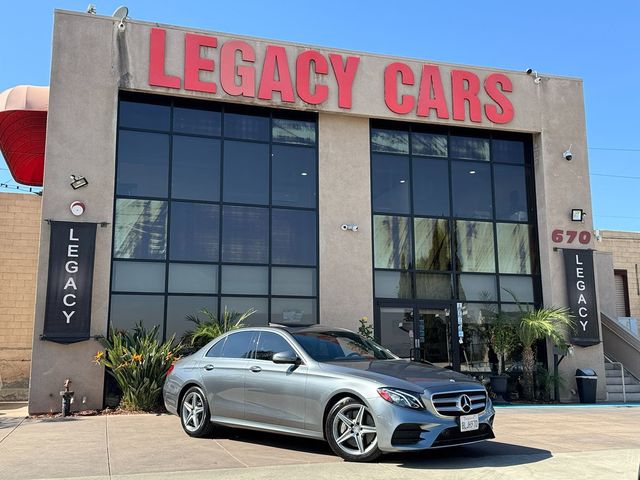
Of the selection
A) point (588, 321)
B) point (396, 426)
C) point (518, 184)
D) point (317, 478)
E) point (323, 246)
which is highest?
point (518, 184)

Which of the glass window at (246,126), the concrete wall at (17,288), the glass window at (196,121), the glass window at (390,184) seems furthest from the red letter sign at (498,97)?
the concrete wall at (17,288)

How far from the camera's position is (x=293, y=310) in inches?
581

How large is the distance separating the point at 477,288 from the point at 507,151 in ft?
12.6

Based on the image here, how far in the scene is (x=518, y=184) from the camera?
17250 mm

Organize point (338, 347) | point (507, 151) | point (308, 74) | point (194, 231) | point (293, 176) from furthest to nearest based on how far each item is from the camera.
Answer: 1. point (507, 151)
2. point (293, 176)
3. point (308, 74)
4. point (194, 231)
5. point (338, 347)

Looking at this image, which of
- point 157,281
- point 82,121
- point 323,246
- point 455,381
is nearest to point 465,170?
point 323,246

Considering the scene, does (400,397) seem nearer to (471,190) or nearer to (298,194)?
(298,194)

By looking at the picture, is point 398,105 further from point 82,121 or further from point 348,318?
point 82,121

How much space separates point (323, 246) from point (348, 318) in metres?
1.74

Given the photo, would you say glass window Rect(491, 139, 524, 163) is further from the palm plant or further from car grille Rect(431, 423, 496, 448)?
car grille Rect(431, 423, 496, 448)

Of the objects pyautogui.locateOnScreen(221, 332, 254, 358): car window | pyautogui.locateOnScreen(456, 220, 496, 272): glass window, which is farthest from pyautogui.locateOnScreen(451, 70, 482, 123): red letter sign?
pyautogui.locateOnScreen(221, 332, 254, 358): car window

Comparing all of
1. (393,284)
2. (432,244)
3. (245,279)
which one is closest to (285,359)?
(245,279)

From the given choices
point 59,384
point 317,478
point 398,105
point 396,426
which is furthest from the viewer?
point 398,105

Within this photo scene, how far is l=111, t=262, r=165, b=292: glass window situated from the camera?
1367cm
